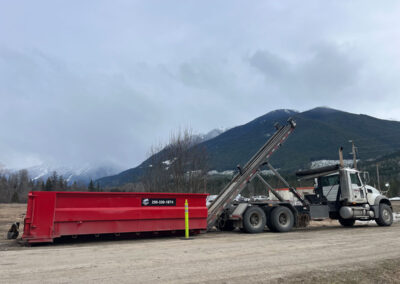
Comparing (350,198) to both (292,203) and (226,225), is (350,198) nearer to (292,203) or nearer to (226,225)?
(292,203)

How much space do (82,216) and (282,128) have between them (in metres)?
10.2

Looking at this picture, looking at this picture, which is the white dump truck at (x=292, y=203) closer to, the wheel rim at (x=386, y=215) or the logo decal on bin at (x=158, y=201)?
the wheel rim at (x=386, y=215)

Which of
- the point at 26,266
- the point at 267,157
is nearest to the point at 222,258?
the point at 26,266

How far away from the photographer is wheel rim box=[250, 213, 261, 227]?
45.6ft

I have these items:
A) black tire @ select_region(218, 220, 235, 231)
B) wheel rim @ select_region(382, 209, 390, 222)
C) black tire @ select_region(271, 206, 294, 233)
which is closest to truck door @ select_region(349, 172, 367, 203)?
wheel rim @ select_region(382, 209, 390, 222)

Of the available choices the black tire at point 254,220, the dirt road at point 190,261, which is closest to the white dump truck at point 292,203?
the black tire at point 254,220

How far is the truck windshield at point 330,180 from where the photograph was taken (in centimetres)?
1656

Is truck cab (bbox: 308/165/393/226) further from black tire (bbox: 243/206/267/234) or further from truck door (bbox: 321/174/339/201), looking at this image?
black tire (bbox: 243/206/267/234)

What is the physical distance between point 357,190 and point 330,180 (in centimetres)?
131

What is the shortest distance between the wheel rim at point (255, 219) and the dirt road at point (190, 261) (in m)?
3.82

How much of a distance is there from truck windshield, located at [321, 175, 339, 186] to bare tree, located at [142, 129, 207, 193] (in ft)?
43.3

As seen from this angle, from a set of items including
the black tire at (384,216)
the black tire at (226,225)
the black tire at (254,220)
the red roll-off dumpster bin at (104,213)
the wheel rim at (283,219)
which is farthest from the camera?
the black tire at (384,216)

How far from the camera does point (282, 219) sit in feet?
47.4

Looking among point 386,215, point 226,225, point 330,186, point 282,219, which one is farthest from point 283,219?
point 386,215
